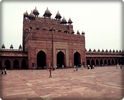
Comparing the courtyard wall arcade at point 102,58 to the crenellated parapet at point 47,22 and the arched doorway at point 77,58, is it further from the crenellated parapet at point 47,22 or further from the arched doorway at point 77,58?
the crenellated parapet at point 47,22

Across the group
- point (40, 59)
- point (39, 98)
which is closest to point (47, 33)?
point (40, 59)

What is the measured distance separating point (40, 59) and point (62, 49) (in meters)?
6.39

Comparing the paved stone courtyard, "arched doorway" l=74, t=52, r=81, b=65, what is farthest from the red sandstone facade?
the paved stone courtyard

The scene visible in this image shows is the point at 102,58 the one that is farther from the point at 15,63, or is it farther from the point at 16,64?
the point at 15,63

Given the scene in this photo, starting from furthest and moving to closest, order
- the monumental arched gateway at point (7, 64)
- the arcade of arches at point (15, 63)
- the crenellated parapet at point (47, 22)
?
the crenellated parapet at point (47, 22)
the monumental arched gateway at point (7, 64)
the arcade of arches at point (15, 63)

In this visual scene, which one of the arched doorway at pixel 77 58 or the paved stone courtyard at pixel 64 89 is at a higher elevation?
the arched doorway at pixel 77 58

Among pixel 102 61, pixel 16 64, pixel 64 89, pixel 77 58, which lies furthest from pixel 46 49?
pixel 64 89

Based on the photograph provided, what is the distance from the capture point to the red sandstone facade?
27.5 meters

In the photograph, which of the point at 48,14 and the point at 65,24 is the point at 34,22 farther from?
the point at 65,24

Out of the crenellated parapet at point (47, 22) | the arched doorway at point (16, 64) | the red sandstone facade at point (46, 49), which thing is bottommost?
the arched doorway at point (16, 64)

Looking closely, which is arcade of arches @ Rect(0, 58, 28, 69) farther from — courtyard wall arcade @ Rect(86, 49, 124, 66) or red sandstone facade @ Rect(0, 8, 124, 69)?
courtyard wall arcade @ Rect(86, 49, 124, 66)

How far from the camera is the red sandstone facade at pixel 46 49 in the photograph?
27484 mm

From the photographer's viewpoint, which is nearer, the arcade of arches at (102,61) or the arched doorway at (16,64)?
the arched doorway at (16,64)

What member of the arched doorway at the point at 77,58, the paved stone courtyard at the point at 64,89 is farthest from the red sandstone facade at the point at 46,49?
the paved stone courtyard at the point at 64,89
